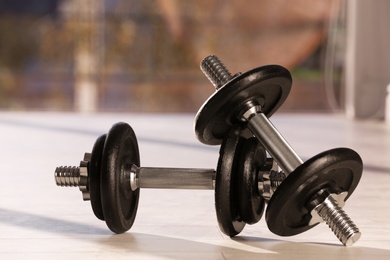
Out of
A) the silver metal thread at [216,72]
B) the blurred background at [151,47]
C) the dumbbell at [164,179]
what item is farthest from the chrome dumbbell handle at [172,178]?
the blurred background at [151,47]

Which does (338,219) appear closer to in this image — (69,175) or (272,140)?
(272,140)

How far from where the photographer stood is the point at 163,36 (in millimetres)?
5422

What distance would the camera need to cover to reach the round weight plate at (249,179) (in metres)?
1.17

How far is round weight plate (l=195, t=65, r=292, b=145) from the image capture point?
1.16m

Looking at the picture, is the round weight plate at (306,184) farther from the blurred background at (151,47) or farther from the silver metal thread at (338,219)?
the blurred background at (151,47)

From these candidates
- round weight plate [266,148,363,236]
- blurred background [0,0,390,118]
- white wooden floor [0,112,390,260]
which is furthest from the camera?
blurred background [0,0,390,118]

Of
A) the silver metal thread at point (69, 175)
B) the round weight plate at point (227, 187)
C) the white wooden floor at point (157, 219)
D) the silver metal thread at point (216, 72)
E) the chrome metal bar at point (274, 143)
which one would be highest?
the silver metal thread at point (216, 72)

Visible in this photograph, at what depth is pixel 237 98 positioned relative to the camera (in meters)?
1.19

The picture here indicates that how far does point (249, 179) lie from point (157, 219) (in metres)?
0.29

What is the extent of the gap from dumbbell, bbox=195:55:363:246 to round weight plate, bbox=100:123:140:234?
0.11 metres

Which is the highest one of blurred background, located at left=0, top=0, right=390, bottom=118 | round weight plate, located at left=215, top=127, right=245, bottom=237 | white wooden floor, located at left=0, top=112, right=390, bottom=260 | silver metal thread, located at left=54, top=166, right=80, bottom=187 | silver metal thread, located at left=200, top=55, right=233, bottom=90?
silver metal thread, located at left=200, top=55, right=233, bottom=90

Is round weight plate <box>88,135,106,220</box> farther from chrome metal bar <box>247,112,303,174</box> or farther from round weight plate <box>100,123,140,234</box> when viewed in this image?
chrome metal bar <box>247,112,303,174</box>

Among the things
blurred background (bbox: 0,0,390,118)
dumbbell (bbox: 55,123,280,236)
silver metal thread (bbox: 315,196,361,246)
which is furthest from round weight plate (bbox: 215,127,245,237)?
blurred background (bbox: 0,0,390,118)

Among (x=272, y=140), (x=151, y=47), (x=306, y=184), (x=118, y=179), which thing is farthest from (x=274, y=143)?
(x=151, y=47)
